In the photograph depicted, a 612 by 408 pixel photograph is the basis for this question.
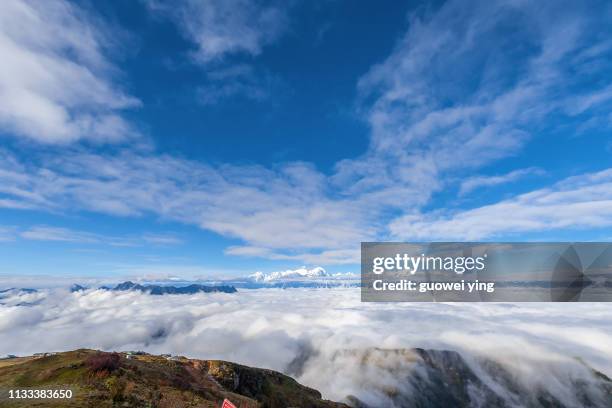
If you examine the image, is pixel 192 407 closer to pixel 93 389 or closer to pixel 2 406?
pixel 93 389

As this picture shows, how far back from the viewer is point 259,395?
18350 cm

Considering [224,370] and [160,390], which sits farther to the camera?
[224,370]

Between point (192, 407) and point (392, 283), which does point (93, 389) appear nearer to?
point (192, 407)

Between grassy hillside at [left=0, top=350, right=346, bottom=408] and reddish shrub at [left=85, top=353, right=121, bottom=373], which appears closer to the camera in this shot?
grassy hillside at [left=0, top=350, right=346, bottom=408]

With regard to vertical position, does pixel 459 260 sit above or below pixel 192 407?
above

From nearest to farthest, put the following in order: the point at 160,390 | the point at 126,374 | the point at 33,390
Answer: the point at 33,390
the point at 160,390
the point at 126,374

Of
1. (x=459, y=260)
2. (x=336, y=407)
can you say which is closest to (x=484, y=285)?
(x=459, y=260)

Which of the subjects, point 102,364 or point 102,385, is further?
point 102,364

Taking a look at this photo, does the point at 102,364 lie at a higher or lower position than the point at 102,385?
higher

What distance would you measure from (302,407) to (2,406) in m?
143

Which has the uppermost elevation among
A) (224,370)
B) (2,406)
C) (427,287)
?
(427,287)

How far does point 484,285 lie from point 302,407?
102 metres

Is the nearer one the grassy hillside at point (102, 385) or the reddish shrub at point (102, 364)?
the grassy hillside at point (102, 385)

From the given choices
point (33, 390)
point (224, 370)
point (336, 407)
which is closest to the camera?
point (33, 390)
